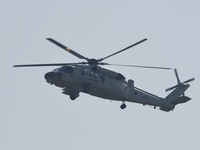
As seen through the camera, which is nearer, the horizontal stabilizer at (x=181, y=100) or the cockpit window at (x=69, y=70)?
the cockpit window at (x=69, y=70)

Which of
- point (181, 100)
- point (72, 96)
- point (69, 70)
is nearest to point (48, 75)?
point (69, 70)

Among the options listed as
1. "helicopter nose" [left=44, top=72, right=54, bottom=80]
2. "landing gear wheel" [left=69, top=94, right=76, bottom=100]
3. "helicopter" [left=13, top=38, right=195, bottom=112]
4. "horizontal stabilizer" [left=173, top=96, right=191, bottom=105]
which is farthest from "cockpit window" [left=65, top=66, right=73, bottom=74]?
"horizontal stabilizer" [left=173, top=96, right=191, bottom=105]

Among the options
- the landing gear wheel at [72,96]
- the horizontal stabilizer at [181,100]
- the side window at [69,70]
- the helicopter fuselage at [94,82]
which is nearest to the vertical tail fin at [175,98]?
the horizontal stabilizer at [181,100]

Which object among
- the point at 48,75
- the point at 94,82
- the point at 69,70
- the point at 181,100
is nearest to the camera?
the point at 48,75

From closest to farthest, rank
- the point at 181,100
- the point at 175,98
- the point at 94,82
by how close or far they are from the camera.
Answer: the point at 94,82 → the point at 181,100 → the point at 175,98

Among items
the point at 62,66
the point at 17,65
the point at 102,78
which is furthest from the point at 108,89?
the point at 17,65

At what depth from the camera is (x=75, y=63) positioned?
61344 mm

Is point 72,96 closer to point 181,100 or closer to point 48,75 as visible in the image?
point 48,75

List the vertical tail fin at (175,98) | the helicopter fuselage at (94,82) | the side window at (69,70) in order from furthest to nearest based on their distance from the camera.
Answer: the vertical tail fin at (175,98) < the side window at (69,70) < the helicopter fuselage at (94,82)

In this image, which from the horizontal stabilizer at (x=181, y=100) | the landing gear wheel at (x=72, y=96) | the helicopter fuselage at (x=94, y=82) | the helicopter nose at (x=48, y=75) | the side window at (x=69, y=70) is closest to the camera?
the helicopter nose at (x=48, y=75)

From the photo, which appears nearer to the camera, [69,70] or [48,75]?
[48,75]

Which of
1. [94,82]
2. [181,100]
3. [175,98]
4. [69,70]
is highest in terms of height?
[175,98]

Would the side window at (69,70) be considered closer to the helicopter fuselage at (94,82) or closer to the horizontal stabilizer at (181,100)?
the helicopter fuselage at (94,82)

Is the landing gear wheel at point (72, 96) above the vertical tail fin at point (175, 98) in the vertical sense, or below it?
below
